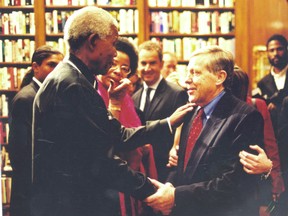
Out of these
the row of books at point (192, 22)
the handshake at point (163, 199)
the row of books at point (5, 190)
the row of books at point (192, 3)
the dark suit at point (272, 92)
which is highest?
the row of books at point (192, 3)

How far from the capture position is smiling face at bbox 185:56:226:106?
1953 millimetres

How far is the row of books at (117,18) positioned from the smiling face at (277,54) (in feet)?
4.58

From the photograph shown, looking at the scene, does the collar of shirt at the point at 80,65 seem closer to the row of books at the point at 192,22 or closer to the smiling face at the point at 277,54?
the smiling face at the point at 277,54

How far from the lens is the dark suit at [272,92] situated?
3.14 m

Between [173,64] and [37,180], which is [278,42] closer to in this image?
[173,64]

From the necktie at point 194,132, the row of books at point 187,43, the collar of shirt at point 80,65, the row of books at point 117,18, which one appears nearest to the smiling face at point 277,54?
the row of books at point 187,43

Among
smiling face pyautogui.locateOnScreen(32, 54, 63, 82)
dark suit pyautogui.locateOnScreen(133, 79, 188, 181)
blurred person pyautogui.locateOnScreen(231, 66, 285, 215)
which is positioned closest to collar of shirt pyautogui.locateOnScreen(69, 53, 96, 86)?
blurred person pyautogui.locateOnScreen(231, 66, 285, 215)

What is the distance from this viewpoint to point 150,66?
324 centimetres

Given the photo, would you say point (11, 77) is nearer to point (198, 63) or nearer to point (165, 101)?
point (165, 101)

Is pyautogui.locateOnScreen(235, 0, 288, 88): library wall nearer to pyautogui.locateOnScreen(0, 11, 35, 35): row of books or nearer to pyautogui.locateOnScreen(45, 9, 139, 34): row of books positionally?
pyautogui.locateOnScreen(45, 9, 139, 34): row of books

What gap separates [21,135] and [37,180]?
0.80 m

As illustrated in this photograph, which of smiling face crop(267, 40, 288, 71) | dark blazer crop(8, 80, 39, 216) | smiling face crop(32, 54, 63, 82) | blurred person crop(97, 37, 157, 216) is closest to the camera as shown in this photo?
blurred person crop(97, 37, 157, 216)

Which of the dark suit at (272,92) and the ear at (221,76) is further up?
the ear at (221,76)

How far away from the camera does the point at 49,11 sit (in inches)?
193
